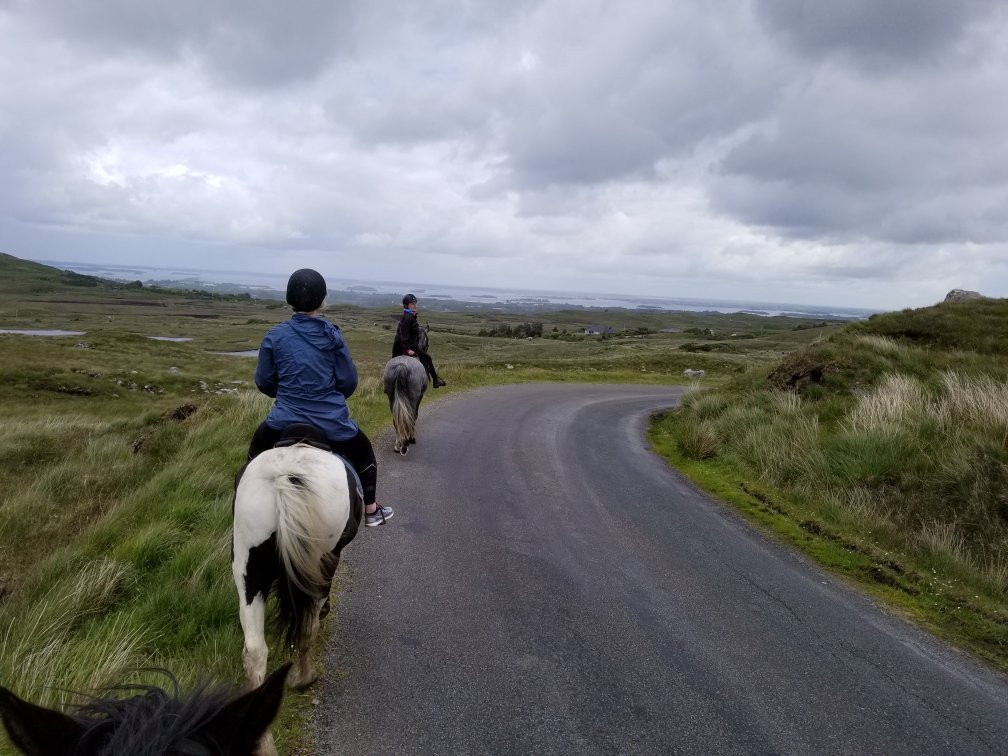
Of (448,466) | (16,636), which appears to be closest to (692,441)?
(448,466)

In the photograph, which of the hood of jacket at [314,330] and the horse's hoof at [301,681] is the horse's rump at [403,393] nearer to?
the hood of jacket at [314,330]

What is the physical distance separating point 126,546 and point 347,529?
2.60 meters

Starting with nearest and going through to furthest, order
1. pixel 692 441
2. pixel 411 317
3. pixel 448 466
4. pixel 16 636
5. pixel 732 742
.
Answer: pixel 732 742
pixel 16 636
pixel 448 466
pixel 411 317
pixel 692 441

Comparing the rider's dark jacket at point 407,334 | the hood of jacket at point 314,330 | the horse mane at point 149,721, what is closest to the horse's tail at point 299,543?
the hood of jacket at point 314,330

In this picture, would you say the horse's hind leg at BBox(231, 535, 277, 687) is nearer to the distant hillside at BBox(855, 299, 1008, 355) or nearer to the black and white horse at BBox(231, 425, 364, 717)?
the black and white horse at BBox(231, 425, 364, 717)

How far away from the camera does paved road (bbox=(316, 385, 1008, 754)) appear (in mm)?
3395

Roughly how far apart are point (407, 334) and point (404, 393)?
1.23 meters

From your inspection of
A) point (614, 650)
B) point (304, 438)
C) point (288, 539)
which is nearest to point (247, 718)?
point (288, 539)

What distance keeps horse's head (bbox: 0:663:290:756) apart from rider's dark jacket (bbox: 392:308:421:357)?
8917 mm

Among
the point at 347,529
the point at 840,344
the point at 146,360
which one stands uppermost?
the point at 840,344

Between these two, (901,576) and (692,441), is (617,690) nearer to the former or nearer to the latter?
(901,576)

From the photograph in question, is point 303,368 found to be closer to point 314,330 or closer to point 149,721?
point 314,330

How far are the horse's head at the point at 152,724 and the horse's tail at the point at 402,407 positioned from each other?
819cm

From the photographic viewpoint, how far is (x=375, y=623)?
444 cm
